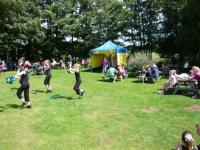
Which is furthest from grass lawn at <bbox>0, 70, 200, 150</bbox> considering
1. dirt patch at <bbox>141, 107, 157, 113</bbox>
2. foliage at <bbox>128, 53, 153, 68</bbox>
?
foliage at <bbox>128, 53, 153, 68</bbox>

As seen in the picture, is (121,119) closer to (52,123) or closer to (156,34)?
(52,123)

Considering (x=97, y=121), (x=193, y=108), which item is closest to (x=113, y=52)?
(x=193, y=108)

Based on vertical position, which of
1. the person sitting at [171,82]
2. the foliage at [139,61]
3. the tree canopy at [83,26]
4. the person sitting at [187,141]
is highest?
the tree canopy at [83,26]

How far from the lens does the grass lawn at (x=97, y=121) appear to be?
9.47 m

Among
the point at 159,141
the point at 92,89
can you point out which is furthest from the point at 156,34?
the point at 159,141

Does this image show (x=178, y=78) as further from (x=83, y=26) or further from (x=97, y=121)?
(x=83, y=26)

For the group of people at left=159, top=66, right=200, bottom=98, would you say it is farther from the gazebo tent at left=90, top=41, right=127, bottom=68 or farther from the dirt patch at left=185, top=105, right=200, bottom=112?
the gazebo tent at left=90, top=41, right=127, bottom=68

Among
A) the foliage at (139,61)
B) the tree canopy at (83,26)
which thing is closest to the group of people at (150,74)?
the foliage at (139,61)

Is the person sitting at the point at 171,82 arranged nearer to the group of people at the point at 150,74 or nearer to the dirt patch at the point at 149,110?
the dirt patch at the point at 149,110

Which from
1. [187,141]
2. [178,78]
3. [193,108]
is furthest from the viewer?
[178,78]

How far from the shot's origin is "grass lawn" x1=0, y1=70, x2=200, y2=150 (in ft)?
31.1

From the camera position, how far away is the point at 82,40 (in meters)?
41.2

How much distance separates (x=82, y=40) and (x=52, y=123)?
30.3 metres

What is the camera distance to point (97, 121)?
11602 mm
